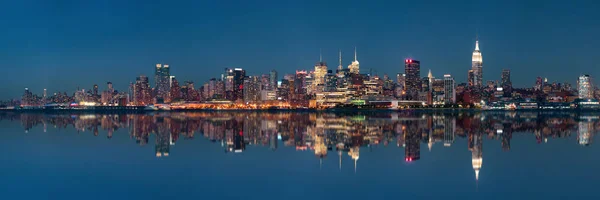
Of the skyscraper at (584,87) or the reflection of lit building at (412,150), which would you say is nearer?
the reflection of lit building at (412,150)

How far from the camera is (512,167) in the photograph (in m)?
16.4

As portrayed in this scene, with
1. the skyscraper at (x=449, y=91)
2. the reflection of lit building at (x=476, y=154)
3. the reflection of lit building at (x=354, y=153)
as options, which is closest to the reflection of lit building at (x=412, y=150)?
the reflection of lit building at (x=354, y=153)

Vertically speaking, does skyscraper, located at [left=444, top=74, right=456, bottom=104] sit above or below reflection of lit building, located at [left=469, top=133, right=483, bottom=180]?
above

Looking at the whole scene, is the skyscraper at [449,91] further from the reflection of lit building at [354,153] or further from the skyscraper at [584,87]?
the reflection of lit building at [354,153]

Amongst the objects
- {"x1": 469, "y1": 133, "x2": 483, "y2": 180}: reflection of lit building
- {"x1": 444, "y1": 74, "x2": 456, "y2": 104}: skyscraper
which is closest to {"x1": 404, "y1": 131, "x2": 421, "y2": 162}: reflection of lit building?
{"x1": 469, "y1": 133, "x2": 483, "y2": 180}: reflection of lit building

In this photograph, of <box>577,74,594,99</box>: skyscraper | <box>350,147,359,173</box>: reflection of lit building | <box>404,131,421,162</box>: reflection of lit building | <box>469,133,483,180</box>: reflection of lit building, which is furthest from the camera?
<box>577,74,594,99</box>: skyscraper

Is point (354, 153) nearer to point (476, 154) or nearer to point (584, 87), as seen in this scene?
point (476, 154)

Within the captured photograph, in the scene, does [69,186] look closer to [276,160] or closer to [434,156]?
[276,160]

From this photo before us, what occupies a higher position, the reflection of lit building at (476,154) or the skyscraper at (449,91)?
the skyscraper at (449,91)

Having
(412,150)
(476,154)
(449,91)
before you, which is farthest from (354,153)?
(449,91)

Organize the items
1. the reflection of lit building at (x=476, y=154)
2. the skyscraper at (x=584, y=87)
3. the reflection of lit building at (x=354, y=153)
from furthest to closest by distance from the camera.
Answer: the skyscraper at (x=584, y=87)
the reflection of lit building at (x=354, y=153)
the reflection of lit building at (x=476, y=154)

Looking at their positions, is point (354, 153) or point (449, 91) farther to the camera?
point (449, 91)

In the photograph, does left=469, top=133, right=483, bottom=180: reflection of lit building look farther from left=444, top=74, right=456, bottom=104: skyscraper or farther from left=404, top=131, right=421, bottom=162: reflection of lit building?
left=444, top=74, right=456, bottom=104: skyscraper

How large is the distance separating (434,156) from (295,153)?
523 centimetres
